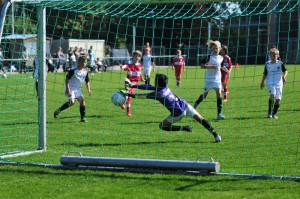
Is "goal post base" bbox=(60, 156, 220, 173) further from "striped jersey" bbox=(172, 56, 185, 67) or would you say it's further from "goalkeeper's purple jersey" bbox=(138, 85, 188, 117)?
"striped jersey" bbox=(172, 56, 185, 67)

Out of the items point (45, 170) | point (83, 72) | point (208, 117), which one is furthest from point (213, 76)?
point (45, 170)

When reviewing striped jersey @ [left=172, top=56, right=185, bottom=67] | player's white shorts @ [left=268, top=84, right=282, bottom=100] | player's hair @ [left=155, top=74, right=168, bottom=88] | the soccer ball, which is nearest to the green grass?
the soccer ball

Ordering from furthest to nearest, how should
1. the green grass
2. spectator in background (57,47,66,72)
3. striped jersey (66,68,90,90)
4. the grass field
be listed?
spectator in background (57,47,66,72) < striped jersey (66,68,90,90) < the grass field < the green grass

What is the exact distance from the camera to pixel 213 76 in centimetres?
1433

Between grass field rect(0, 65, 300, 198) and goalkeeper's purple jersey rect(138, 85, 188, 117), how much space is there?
690 mm

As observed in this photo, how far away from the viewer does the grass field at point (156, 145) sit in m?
7.45

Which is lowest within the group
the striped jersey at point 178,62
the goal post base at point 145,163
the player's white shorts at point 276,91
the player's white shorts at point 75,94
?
the goal post base at point 145,163

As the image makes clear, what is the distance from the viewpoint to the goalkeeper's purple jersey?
31.5ft

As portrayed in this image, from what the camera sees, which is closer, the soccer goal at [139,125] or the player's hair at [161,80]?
the soccer goal at [139,125]

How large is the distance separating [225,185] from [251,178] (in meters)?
0.50

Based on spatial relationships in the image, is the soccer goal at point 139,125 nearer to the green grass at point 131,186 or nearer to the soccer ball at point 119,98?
the green grass at point 131,186

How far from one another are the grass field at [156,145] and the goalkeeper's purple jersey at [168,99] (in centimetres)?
69

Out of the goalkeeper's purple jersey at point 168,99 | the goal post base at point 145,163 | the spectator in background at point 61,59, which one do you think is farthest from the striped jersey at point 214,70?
the spectator in background at point 61,59

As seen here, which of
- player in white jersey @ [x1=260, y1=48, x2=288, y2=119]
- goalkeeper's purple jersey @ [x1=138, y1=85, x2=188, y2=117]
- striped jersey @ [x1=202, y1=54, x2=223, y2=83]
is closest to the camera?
goalkeeper's purple jersey @ [x1=138, y1=85, x2=188, y2=117]
